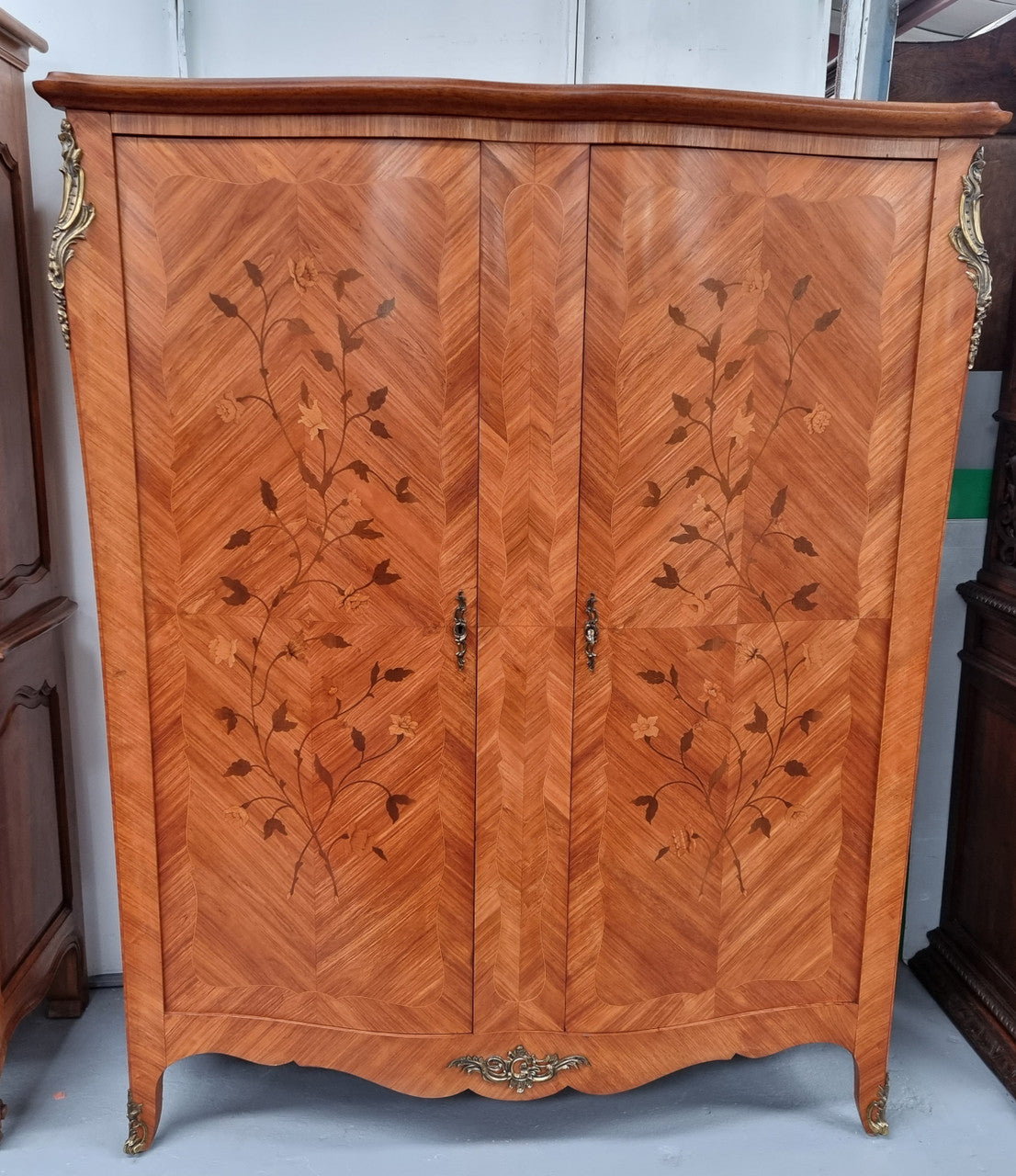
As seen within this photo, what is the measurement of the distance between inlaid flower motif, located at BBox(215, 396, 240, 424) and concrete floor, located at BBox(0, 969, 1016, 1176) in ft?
4.81

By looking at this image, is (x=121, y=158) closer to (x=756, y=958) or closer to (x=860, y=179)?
(x=860, y=179)

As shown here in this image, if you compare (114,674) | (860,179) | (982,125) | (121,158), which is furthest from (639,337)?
(114,674)

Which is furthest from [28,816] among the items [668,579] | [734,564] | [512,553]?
[734,564]

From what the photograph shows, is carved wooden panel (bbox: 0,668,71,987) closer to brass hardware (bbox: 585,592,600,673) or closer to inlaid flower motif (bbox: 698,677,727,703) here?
brass hardware (bbox: 585,592,600,673)

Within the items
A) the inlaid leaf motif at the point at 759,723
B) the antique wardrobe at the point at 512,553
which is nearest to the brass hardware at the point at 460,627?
the antique wardrobe at the point at 512,553

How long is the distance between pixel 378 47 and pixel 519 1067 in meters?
2.19

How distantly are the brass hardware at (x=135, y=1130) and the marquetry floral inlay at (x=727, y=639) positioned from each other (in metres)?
1.16

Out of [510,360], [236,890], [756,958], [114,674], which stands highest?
[510,360]

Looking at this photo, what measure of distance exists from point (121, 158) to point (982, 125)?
145 cm

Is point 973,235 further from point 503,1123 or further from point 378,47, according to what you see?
point 503,1123

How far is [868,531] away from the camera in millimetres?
1804

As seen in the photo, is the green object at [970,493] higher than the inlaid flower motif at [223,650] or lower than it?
higher

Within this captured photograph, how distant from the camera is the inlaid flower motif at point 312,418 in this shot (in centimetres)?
168

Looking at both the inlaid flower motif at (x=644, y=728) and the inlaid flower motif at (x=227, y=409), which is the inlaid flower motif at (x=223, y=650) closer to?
the inlaid flower motif at (x=227, y=409)
